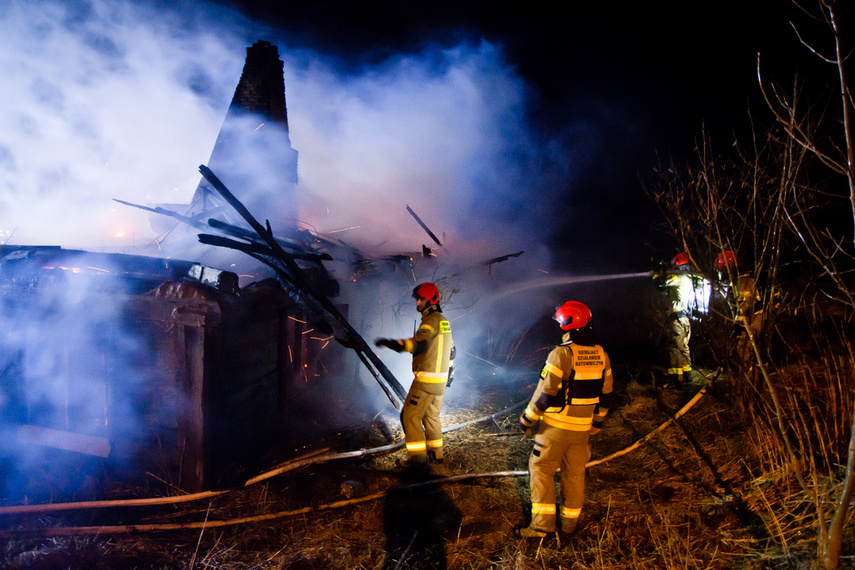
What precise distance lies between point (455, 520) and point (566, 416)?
1711mm

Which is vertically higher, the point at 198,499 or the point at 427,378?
the point at 427,378

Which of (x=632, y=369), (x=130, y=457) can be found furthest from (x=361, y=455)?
(x=632, y=369)

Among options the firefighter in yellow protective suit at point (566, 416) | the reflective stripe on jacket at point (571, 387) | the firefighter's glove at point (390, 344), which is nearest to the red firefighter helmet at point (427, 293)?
the firefighter's glove at point (390, 344)

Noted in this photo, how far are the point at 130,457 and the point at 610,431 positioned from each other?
652 cm

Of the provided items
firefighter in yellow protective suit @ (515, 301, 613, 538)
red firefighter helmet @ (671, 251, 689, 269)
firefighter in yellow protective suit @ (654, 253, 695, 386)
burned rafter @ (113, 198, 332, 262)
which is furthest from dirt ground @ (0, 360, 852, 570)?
burned rafter @ (113, 198, 332, 262)

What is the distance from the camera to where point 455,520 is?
4.39m

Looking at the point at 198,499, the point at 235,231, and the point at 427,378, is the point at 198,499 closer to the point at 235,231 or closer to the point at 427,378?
the point at 427,378

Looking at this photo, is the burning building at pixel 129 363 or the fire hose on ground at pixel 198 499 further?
the burning building at pixel 129 363

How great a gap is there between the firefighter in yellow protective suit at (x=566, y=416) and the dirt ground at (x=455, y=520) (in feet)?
0.97

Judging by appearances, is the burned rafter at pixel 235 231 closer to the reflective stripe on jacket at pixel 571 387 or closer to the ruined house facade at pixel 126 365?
the ruined house facade at pixel 126 365

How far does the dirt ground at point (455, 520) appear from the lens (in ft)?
11.9

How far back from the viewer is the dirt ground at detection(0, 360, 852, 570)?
11.9 ft

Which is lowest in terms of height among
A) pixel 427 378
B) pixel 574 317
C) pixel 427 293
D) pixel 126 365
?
pixel 427 378

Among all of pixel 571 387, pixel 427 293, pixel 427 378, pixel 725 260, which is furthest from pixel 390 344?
pixel 725 260
